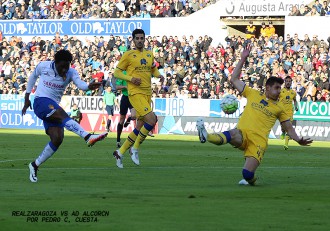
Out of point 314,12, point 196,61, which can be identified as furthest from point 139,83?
point 314,12

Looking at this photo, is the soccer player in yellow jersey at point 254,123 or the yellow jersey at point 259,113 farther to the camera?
the yellow jersey at point 259,113

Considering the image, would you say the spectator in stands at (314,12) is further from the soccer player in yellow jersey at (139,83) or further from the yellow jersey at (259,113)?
the yellow jersey at (259,113)

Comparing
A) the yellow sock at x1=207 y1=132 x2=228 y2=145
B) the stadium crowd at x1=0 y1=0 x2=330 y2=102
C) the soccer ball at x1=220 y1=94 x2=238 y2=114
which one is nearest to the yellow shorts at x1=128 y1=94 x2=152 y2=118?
the soccer ball at x1=220 y1=94 x2=238 y2=114

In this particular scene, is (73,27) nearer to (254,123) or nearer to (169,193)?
(254,123)

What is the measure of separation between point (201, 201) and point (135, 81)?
6.98 meters

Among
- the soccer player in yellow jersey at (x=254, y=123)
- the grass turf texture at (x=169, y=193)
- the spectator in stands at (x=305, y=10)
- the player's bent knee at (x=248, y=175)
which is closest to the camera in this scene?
the grass turf texture at (x=169, y=193)

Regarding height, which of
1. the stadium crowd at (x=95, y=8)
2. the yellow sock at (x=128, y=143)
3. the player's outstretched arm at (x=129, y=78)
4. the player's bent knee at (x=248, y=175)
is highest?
the stadium crowd at (x=95, y=8)

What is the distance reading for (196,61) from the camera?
4497 centimetres

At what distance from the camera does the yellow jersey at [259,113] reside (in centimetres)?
1539

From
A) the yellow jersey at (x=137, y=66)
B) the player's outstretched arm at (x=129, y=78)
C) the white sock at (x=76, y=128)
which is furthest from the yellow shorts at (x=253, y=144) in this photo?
the yellow jersey at (x=137, y=66)

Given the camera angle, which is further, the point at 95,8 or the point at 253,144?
the point at 95,8

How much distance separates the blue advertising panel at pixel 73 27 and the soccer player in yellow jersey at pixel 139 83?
32013 millimetres

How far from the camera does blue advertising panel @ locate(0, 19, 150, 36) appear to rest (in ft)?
171

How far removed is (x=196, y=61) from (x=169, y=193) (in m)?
31.6
